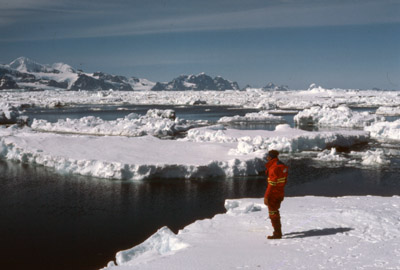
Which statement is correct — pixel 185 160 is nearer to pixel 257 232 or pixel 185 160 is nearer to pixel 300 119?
pixel 257 232

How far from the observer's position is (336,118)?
132ft

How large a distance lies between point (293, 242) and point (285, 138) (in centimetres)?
1749

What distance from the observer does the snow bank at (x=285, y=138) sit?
23797mm

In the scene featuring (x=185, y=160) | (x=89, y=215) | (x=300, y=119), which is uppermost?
(x=300, y=119)

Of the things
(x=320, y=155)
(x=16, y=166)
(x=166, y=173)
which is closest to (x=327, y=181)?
(x=320, y=155)

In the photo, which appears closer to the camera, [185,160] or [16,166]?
[185,160]

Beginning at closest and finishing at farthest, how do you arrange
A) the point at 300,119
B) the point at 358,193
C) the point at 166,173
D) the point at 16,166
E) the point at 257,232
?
the point at 257,232 → the point at 358,193 → the point at 166,173 → the point at 16,166 → the point at 300,119

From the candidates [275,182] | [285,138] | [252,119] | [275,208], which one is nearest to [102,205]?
[275,208]

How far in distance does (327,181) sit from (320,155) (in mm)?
5193

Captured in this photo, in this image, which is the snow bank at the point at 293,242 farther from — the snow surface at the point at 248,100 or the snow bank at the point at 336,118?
the snow surface at the point at 248,100

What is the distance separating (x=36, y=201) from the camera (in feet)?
46.2

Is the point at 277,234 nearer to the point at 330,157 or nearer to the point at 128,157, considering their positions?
the point at 128,157

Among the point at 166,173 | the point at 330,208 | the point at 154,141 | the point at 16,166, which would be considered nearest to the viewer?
the point at 330,208

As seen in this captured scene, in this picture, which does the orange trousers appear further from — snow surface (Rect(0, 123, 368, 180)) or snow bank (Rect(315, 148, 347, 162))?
snow bank (Rect(315, 148, 347, 162))
